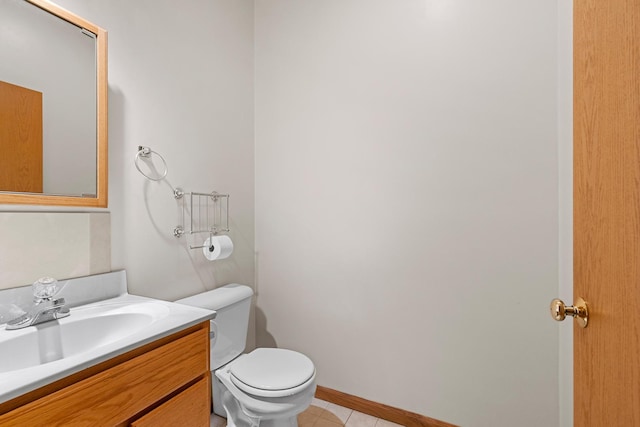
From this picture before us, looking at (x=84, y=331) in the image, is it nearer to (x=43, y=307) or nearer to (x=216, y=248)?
(x=43, y=307)

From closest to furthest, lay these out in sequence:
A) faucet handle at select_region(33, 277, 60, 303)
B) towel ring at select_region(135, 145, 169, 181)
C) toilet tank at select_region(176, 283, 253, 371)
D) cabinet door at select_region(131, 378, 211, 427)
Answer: cabinet door at select_region(131, 378, 211, 427) < faucet handle at select_region(33, 277, 60, 303) < towel ring at select_region(135, 145, 169, 181) < toilet tank at select_region(176, 283, 253, 371)

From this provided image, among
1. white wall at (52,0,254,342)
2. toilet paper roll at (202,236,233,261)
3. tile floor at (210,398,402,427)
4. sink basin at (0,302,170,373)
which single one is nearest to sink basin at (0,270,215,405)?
sink basin at (0,302,170,373)

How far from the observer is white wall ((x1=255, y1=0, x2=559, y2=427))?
1.42 meters

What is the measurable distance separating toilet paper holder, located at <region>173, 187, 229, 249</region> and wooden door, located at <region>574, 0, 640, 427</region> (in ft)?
5.14

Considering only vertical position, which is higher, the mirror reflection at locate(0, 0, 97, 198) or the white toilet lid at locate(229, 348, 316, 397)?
the mirror reflection at locate(0, 0, 97, 198)

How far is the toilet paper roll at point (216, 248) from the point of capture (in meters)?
1.59

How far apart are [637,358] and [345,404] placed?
5.35ft

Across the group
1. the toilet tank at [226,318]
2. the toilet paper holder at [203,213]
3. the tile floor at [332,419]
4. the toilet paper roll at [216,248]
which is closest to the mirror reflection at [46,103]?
the toilet paper holder at [203,213]

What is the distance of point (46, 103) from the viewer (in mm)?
1104

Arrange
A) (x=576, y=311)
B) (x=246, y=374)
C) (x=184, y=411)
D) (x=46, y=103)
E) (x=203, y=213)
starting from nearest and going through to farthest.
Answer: (x=576, y=311)
(x=184, y=411)
(x=46, y=103)
(x=246, y=374)
(x=203, y=213)

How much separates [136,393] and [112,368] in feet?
0.36

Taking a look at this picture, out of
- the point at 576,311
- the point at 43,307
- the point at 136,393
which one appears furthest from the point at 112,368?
the point at 576,311

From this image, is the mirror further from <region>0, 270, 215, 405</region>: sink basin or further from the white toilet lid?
the white toilet lid

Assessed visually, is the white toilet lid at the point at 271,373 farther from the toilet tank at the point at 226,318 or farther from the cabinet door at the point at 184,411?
the cabinet door at the point at 184,411
